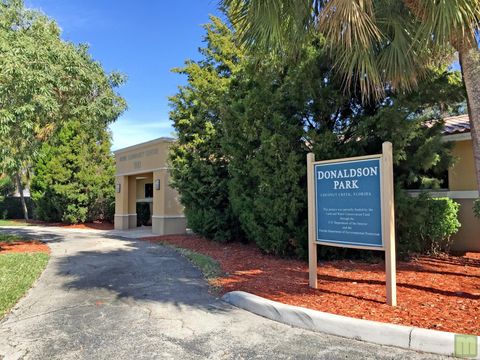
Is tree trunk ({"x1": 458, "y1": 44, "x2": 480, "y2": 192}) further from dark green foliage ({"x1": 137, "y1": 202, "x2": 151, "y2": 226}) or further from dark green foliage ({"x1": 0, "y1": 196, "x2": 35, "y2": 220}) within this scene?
dark green foliage ({"x1": 0, "y1": 196, "x2": 35, "y2": 220})

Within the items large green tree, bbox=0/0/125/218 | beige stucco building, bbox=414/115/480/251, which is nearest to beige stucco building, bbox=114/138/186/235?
large green tree, bbox=0/0/125/218

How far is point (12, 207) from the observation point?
1276 inches

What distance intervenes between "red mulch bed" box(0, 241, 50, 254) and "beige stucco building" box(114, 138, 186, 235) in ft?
15.2

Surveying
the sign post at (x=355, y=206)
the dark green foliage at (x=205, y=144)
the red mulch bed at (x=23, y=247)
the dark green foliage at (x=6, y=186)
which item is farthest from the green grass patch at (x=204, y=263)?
the dark green foliage at (x=6, y=186)

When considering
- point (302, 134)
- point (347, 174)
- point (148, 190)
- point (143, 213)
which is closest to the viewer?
point (347, 174)

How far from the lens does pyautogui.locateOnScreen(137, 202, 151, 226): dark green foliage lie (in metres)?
21.4

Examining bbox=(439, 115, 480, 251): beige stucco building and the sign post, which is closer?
the sign post

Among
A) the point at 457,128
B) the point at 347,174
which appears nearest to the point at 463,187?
the point at 457,128

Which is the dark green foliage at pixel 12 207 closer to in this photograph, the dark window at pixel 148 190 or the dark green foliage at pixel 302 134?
the dark window at pixel 148 190

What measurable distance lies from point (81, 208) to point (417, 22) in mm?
20892

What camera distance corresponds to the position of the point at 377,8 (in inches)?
266

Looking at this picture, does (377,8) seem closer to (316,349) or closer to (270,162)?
(270,162)

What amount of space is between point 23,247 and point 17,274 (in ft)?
15.8

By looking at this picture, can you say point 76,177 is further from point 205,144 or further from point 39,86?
point 39,86
